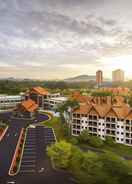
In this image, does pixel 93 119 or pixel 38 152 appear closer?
pixel 38 152

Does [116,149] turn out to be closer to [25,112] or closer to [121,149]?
[121,149]

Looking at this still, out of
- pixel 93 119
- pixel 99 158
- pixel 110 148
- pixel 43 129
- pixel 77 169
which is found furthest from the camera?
pixel 43 129

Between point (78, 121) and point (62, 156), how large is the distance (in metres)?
18.0

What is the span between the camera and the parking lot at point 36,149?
34.1m

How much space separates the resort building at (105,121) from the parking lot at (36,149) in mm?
7266

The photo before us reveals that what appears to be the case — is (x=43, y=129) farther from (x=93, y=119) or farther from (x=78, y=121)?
(x=93, y=119)

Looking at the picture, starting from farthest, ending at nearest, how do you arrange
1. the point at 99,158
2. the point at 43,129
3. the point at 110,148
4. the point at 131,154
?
the point at 43,129 < the point at 110,148 < the point at 131,154 < the point at 99,158

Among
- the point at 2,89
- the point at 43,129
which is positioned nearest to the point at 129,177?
the point at 43,129

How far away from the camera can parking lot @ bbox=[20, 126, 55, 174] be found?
1342 inches

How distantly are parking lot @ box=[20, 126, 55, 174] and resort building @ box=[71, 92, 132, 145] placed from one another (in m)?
7.27

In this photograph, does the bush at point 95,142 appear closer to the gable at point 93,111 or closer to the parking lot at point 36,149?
the gable at point 93,111

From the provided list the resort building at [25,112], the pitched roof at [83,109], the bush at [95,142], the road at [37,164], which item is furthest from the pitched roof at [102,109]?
the resort building at [25,112]

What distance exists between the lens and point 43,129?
56.9 m

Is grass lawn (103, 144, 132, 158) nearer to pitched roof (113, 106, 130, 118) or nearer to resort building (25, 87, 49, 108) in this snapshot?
pitched roof (113, 106, 130, 118)
